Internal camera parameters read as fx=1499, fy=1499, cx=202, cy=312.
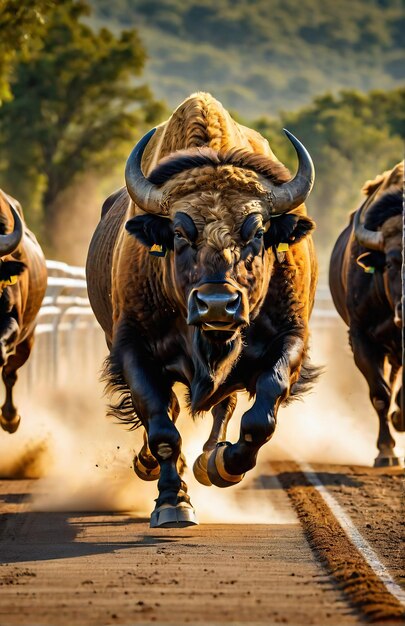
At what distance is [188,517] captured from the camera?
29.0 feet

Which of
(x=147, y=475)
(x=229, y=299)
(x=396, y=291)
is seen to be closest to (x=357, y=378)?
(x=396, y=291)

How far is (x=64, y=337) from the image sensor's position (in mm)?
21781

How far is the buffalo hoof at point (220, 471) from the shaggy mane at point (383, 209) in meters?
4.37

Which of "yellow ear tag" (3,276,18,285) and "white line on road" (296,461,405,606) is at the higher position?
"yellow ear tag" (3,276,18,285)

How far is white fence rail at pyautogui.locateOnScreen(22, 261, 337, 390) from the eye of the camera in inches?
734

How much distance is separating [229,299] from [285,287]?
1507mm

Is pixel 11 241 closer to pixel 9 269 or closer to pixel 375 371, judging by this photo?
pixel 9 269

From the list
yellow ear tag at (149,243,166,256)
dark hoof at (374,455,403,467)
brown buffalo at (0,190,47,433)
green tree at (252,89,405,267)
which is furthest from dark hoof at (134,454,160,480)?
green tree at (252,89,405,267)

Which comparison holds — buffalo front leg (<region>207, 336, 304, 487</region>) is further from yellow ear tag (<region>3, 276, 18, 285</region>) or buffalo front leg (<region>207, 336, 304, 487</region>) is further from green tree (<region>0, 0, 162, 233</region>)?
green tree (<region>0, 0, 162, 233</region>)

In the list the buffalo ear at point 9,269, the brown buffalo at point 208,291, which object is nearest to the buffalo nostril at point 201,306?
the brown buffalo at point 208,291

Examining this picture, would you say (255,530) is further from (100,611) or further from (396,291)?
(396,291)

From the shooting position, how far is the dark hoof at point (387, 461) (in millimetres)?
13109

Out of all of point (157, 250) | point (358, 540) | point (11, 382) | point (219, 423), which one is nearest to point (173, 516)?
point (358, 540)

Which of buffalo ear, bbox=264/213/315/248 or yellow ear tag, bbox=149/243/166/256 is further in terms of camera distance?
buffalo ear, bbox=264/213/315/248
